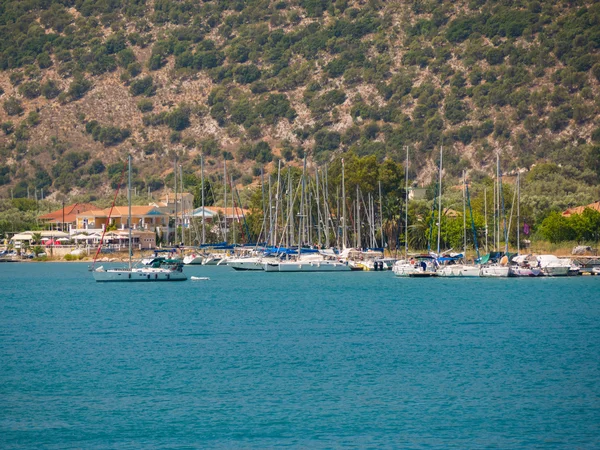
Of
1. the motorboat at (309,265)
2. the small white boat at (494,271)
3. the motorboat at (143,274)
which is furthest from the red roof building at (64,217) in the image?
the small white boat at (494,271)

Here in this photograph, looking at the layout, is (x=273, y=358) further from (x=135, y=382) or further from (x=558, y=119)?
(x=558, y=119)

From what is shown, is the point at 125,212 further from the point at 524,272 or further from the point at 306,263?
the point at 524,272

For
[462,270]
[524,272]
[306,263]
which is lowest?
[524,272]

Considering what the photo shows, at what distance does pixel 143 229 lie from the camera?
441 feet

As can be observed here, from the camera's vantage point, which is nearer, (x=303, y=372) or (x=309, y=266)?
(x=303, y=372)

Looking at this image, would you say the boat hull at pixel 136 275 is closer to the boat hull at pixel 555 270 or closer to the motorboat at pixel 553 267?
the motorboat at pixel 553 267

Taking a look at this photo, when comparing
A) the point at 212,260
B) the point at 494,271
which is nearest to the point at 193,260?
the point at 212,260

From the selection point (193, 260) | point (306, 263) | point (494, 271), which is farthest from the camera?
point (193, 260)

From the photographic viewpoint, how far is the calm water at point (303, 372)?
91.1ft

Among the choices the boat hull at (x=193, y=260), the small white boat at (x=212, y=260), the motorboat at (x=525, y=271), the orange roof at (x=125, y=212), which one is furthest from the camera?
the orange roof at (x=125, y=212)

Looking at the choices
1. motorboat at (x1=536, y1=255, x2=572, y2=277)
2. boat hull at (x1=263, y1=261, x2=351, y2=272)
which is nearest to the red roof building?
boat hull at (x1=263, y1=261, x2=351, y2=272)

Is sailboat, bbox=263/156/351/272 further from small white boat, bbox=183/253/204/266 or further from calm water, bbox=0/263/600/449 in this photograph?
calm water, bbox=0/263/600/449

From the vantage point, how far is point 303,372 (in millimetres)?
36031

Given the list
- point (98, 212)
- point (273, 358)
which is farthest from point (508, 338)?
point (98, 212)
